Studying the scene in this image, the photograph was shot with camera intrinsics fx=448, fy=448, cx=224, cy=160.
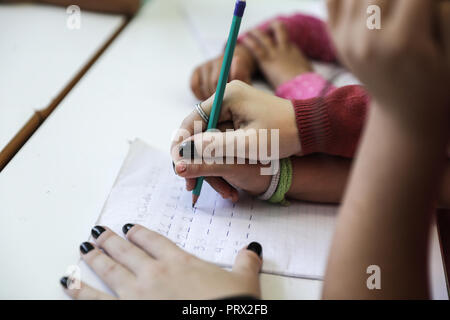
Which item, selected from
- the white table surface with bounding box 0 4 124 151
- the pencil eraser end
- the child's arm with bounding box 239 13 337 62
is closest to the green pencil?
the pencil eraser end

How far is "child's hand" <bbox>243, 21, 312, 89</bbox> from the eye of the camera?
2.38 ft

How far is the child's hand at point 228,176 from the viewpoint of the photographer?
0.47 metres

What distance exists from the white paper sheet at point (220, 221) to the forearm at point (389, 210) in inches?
3.0

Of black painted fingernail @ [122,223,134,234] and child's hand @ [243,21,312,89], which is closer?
black painted fingernail @ [122,223,134,234]

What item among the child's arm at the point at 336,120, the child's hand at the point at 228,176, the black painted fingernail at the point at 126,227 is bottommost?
the black painted fingernail at the point at 126,227

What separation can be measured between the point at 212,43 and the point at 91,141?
34 cm

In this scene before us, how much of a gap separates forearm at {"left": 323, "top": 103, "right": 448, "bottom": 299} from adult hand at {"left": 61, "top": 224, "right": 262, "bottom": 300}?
0.08 metres

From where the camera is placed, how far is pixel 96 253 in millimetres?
423

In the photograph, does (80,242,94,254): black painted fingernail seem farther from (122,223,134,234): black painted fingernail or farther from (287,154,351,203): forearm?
(287,154,351,203): forearm

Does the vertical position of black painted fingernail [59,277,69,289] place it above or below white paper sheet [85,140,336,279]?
below

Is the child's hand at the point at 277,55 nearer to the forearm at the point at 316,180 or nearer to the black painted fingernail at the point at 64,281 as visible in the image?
the forearm at the point at 316,180

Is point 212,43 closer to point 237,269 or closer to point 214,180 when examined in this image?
point 214,180

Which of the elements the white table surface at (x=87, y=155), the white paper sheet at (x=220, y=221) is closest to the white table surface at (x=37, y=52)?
the white table surface at (x=87, y=155)

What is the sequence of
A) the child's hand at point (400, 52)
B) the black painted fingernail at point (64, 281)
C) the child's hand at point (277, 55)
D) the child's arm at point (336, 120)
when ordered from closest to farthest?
the child's hand at point (400, 52), the black painted fingernail at point (64, 281), the child's arm at point (336, 120), the child's hand at point (277, 55)
